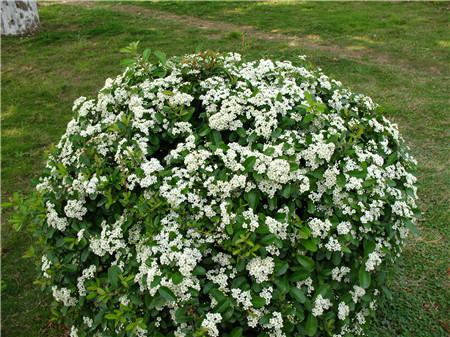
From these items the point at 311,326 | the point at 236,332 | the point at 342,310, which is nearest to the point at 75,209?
the point at 236,332

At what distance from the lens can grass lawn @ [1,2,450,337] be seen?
4.08 m

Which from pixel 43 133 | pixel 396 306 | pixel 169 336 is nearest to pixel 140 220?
pixel 169 336

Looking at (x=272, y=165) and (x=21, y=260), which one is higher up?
(x=272, y=165)

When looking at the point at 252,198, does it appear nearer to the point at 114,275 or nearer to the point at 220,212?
the point at 220,212

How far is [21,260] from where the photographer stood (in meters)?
4.53

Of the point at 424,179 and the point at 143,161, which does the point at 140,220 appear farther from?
the point at 424,179

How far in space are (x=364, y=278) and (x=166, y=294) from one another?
1058 mm

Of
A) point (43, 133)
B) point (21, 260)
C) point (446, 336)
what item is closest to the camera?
point (446, 336)

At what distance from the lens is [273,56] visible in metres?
8.98

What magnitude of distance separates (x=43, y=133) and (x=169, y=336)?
477cm

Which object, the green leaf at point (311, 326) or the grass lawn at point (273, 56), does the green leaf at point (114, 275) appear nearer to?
the green leaf at point (311, 326)

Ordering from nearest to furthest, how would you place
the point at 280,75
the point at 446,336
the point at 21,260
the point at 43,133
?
the point at 280,75, the point at 446,336, the point at 21,260, the point at 43,133

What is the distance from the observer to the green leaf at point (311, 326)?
8.33ft

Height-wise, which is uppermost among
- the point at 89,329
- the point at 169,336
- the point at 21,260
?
the point at 169,336
